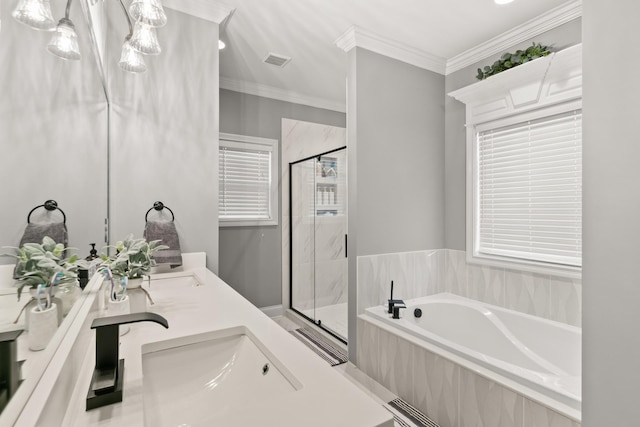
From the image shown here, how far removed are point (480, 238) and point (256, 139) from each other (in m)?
2.44

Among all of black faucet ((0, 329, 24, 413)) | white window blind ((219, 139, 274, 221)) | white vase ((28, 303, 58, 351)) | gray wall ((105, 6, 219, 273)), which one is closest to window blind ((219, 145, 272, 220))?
white window blind ((219, 139, 274, 221))

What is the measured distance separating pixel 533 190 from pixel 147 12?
2.67 meters

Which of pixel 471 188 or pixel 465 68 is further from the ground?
pixel 465 68

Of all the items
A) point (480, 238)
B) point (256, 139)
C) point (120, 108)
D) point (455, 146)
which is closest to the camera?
point (120, 108)

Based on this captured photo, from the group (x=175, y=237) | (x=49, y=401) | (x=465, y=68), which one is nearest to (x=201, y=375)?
(x=49, y=401)

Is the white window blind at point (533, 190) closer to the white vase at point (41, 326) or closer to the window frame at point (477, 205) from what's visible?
the window frame at point (477, 205)

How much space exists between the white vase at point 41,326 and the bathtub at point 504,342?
1.82 metres

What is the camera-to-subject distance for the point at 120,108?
1950 millimetres

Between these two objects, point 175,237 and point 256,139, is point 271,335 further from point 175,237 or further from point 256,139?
point 256,139

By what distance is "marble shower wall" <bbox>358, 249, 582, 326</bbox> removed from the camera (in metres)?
2.27

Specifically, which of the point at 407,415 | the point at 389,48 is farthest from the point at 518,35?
the point at 407,415

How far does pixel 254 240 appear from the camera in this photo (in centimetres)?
351

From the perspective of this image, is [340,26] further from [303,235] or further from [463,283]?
[463,283]

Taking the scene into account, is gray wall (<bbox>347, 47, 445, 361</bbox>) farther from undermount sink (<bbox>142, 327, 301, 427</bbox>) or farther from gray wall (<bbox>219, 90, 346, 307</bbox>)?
undermount sink (<bbox>142, 327, 301, 427</bbox>)
